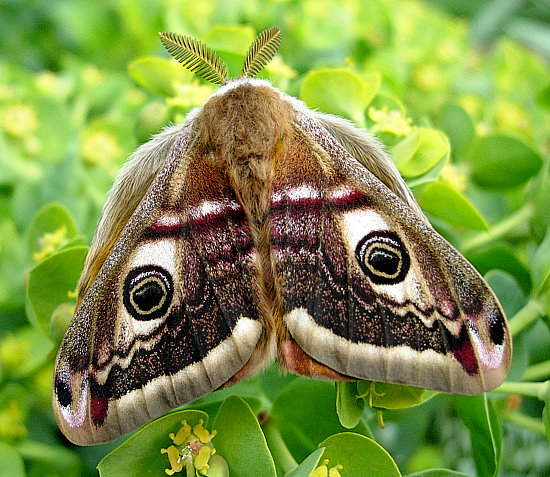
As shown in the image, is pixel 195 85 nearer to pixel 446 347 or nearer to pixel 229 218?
pixel 229 218

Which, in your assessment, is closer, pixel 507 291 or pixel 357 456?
pixel 357 456

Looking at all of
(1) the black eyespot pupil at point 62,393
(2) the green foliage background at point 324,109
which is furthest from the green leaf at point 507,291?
(1) the black eyespot pupil at point 62,393

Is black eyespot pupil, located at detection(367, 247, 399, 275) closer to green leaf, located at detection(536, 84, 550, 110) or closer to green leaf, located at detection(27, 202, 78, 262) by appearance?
green leaf, located at detection(27, 202, 78, 262)

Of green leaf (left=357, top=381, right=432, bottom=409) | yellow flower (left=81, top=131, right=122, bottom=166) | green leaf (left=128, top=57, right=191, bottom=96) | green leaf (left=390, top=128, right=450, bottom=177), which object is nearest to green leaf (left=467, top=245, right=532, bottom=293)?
green leaf (left=390, top=128, right=450, bottom=177)

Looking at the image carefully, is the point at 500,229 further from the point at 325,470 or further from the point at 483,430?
the point at 325,470

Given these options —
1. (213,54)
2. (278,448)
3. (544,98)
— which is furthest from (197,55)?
A: (544,98)

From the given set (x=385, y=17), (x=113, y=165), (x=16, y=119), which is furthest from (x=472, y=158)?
(x=16, y=119)
